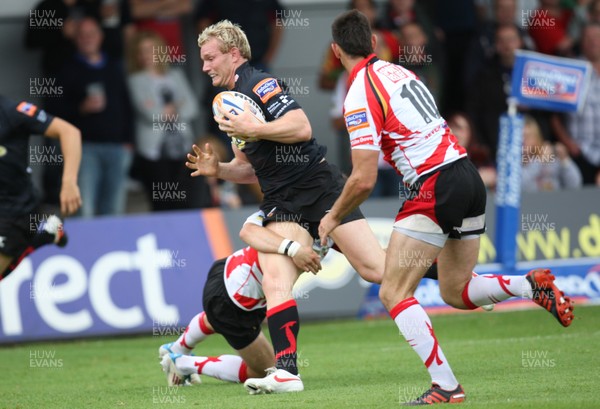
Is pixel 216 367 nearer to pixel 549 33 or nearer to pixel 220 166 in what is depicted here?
pixel 220 166

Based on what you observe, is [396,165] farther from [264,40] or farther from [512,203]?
[264,40]

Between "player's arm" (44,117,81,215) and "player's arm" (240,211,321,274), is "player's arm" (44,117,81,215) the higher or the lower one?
the higher one

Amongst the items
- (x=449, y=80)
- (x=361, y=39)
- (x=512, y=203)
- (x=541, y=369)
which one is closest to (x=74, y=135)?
(x=361, y=39)

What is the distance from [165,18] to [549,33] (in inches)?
228

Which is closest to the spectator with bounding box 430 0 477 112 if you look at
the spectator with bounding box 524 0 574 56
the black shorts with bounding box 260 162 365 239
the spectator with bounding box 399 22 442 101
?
the spectator with bounding box 399 22 442 101

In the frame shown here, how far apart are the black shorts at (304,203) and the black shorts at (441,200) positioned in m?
1.23

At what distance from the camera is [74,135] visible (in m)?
9.98

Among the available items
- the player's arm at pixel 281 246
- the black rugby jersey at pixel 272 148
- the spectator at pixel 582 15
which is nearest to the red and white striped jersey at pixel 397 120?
the black rugby jersey at pixel 272 148

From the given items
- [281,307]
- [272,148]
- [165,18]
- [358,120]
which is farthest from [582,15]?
[358,120]

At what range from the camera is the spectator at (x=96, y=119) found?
1422 centimetres

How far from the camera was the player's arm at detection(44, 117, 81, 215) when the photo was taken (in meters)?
9.72

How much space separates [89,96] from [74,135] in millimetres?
4403

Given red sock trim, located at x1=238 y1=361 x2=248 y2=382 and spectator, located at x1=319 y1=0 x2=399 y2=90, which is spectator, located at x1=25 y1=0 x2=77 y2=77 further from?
red sock trim, located at x1=238 y1=361 x2=248 y2=382

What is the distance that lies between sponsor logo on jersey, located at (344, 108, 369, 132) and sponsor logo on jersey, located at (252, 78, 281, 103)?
1.16m
